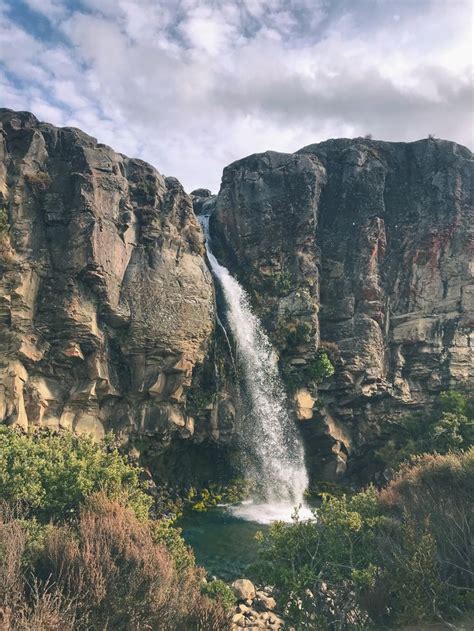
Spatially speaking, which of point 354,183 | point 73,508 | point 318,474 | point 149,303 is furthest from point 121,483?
point 354,183

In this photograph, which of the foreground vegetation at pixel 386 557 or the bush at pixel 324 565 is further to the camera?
the bush at pixel 324 565

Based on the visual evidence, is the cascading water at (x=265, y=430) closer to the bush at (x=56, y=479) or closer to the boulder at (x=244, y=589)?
the boulder at (x=244, y=589)

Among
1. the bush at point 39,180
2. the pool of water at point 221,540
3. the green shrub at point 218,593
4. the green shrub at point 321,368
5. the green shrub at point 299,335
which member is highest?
the bush at point 39,180

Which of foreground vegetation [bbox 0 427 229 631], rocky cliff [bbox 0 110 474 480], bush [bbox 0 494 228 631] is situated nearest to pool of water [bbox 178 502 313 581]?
rocky cliff [bbox 0 110 474 480]

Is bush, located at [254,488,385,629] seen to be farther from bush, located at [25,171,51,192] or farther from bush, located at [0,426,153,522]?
bush, located at [25,171,51,192]

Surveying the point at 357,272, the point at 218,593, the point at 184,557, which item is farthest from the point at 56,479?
the point at 357,272

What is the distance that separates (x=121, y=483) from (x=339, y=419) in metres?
22.7

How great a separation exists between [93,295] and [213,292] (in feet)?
30.4

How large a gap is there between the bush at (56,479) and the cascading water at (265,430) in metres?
14.9

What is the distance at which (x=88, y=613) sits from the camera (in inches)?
430

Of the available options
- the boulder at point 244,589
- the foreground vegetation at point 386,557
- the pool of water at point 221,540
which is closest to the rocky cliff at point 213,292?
the pool of water at point 221,540

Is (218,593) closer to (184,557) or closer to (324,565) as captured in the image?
(184,557)

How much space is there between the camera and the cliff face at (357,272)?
36688 mm

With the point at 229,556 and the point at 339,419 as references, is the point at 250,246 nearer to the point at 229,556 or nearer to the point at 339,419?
the point at 339,419
